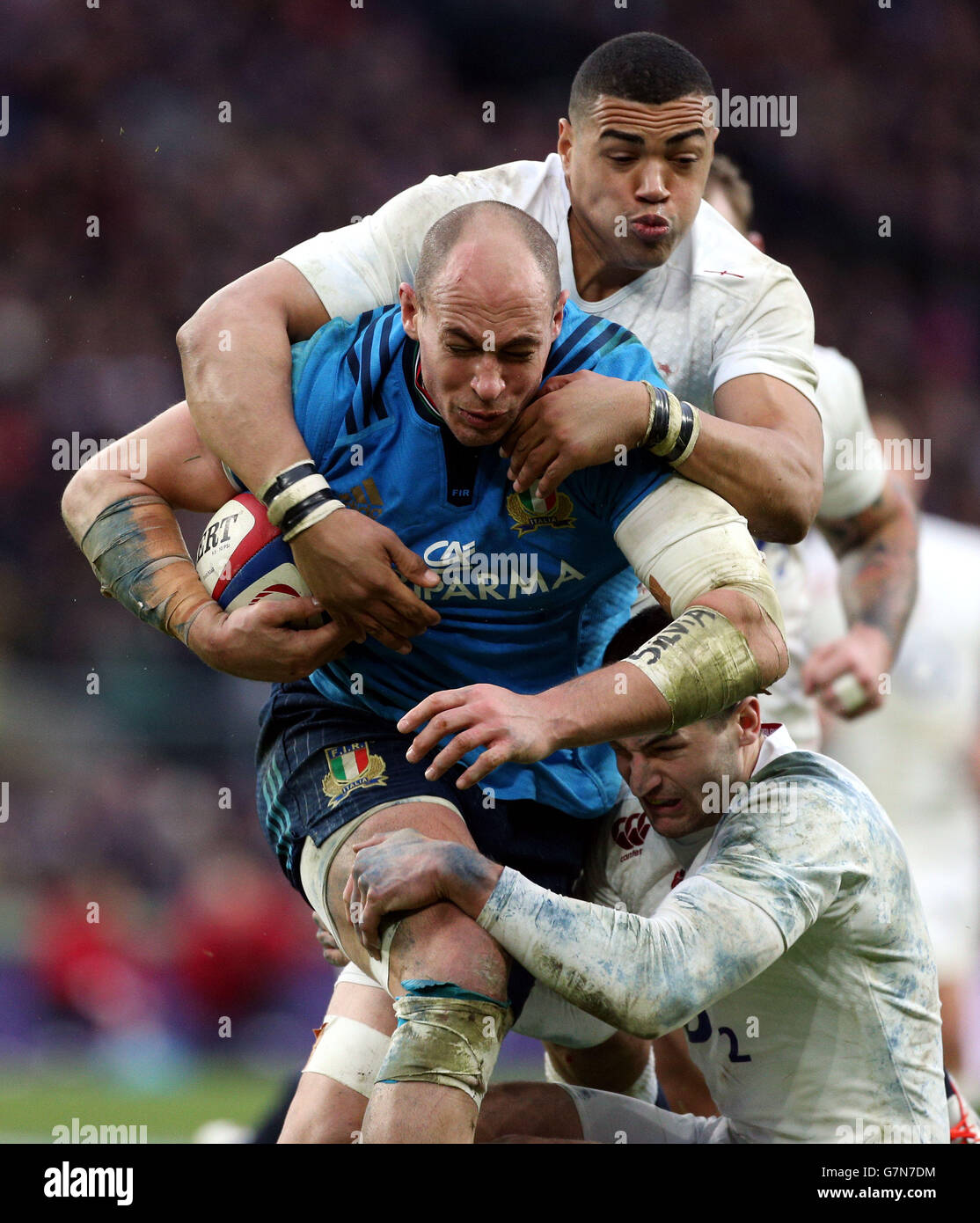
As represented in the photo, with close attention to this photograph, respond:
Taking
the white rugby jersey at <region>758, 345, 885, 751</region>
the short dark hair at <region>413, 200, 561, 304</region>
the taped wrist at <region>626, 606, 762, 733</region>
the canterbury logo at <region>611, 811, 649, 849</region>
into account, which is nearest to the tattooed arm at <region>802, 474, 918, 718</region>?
the white rugby jersey at <region>758, 345, 885, 751</region>

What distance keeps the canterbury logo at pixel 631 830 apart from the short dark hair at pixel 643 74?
136 cm

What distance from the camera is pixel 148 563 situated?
287 cm

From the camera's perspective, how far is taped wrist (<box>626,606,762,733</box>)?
246 centimetres

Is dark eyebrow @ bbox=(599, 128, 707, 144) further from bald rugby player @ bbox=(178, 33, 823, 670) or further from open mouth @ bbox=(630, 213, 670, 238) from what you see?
open mouth @ bbox=(630, 213, 670, 238)

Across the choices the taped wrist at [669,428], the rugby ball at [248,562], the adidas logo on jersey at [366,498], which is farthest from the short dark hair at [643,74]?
the rugby ball at [248,562]

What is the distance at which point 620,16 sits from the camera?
812 cm

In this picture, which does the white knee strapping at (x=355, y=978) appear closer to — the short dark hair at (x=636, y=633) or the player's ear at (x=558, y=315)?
the short dark hair at (x=636, y=633)

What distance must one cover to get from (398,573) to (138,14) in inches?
254

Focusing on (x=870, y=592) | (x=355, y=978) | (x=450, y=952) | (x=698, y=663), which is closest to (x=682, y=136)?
(x=698, y=663)

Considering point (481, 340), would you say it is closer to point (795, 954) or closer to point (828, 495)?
point (795, 954)

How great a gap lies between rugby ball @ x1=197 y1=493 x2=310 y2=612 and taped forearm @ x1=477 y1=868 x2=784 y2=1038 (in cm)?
68

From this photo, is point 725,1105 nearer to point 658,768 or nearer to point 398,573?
point 658,768
